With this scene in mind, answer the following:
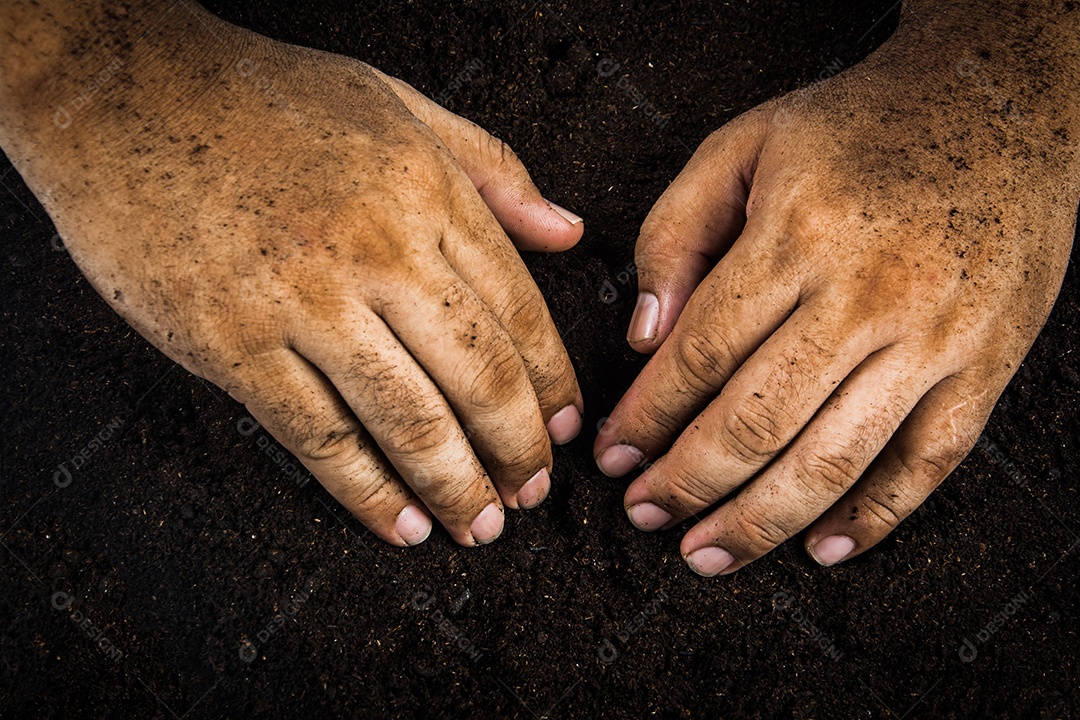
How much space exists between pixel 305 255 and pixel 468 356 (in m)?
0.32

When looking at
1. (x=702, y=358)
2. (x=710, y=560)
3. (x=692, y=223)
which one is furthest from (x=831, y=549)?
(x=692, y=223)

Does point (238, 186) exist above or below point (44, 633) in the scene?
above

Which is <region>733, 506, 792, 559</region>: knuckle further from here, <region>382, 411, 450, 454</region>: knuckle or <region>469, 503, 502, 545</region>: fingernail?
<region>382, 411, 450, 454</region>: knuckle

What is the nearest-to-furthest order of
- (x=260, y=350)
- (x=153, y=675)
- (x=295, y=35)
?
(x=260, y=350), (x=153, y=675), (x=295, y=35)

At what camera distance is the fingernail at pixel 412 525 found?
137 cm

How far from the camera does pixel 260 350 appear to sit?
1.16m

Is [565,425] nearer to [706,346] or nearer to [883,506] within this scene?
[706,346]

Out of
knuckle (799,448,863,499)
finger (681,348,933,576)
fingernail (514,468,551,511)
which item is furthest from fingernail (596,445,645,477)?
knuckle (799,448,863,499)

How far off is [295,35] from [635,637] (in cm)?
149

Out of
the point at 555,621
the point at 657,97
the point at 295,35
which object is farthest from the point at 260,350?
the point at 657,97

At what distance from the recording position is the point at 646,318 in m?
1.45

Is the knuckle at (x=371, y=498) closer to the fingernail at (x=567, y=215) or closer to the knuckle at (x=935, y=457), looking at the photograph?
the fingernail at (x=567, y=215)

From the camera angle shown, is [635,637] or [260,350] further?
[635,637]

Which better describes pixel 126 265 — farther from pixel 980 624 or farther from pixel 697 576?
pixel 980 624
